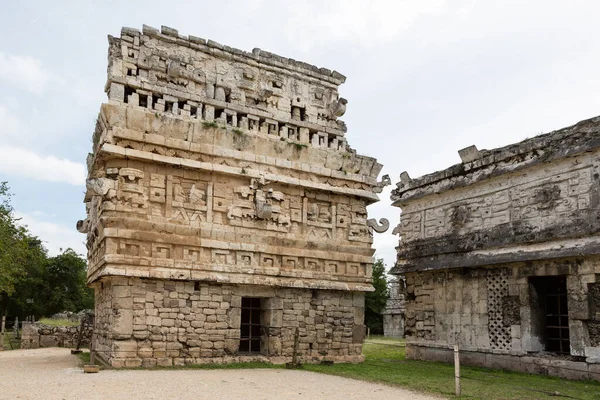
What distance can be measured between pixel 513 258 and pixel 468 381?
3.31 meters

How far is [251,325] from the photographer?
1231 centimetres

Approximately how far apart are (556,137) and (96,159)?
9.74 meters

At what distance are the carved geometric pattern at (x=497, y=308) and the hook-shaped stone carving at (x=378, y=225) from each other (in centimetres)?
276

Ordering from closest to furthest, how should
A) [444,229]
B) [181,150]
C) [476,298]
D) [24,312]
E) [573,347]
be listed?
[573,347]
[181,150]
[476,298]
[444,229]
[24,312]

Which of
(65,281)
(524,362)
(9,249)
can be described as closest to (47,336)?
(9,249)

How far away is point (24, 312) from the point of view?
31.5 m

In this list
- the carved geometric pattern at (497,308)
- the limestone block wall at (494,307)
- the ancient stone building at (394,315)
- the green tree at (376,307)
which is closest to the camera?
the limestone block wall at (494,307)

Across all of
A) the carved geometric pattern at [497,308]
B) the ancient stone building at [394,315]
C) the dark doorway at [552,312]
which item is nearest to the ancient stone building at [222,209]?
the carved geometric pattern at [497,308]

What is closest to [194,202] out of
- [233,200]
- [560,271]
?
[233,200]

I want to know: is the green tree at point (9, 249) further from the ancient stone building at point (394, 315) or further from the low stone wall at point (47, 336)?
the ancient stone building at point (394, 315)

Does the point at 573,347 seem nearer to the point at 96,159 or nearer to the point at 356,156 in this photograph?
the point at 356,156

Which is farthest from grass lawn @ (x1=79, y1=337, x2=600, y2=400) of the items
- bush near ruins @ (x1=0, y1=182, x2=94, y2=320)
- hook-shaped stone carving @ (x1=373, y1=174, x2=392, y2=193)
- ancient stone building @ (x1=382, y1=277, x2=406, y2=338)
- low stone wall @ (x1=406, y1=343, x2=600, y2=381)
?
bush near ruins @ (x1=0, y1=182, x2=94, y2=320)

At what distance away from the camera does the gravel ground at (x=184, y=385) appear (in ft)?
24.5

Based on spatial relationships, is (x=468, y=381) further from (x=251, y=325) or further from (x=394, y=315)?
(x=394, y=315)
